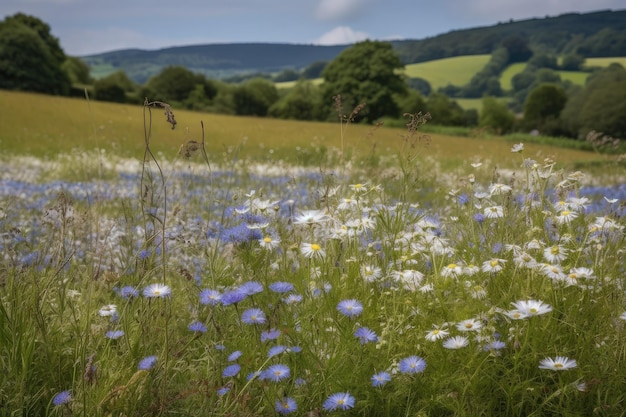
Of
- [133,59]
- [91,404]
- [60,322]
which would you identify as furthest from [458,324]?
[133,59]

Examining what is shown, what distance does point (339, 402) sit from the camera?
2.10m

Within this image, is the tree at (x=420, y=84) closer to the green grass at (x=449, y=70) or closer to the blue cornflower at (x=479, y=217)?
the green grass at (x=449, y=70)

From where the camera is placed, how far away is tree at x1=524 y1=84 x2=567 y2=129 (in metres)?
63.1

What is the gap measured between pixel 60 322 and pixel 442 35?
146 metres

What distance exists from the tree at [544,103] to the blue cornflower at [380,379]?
65076 millimetres

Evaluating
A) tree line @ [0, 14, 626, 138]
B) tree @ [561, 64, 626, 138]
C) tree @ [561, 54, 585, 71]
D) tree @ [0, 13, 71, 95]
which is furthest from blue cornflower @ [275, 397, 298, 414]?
tree @ [561, 54, 585, 71]

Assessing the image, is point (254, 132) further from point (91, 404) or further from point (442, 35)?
point (442, 35)

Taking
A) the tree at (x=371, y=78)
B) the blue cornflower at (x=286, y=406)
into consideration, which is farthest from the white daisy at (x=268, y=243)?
the tree at (x=371, y=78)

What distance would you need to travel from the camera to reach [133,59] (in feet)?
630

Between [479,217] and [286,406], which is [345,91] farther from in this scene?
[286,406]

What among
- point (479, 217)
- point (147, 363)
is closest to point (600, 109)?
point (479, 217)

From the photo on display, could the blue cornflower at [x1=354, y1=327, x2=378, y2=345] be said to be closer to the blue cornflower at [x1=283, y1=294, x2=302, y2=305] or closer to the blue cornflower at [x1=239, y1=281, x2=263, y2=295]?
the blue cornflower at [x1=283, y1=294, x2=302, y2=305]

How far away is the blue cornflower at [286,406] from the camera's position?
2096 millimetres

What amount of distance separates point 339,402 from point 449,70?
112m
